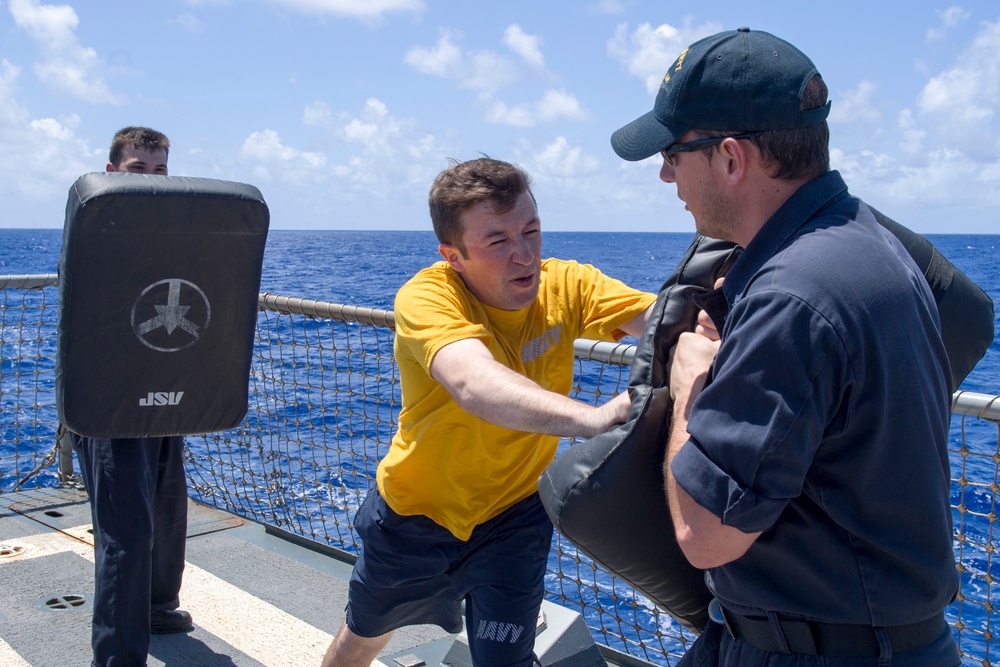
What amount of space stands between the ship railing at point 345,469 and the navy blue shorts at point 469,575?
332 mm

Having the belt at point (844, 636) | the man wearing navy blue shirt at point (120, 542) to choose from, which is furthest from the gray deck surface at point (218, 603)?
the belt at point (844, 636)

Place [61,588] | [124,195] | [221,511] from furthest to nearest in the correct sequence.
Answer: [221,511], [61,588], [124,195]

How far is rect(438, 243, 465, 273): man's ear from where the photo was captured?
9.48 feet

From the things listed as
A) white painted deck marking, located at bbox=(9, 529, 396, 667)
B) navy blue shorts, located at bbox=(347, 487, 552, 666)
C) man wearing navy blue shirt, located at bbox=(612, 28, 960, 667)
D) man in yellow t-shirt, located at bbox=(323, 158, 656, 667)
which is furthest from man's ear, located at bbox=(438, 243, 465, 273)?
white painted deck marking, located at bbox=(9, 529, 396, 667)

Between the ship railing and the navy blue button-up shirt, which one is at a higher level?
the navy blue button-up shirt

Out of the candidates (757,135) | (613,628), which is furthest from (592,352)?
(613,628)

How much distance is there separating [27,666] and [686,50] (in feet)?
10.8

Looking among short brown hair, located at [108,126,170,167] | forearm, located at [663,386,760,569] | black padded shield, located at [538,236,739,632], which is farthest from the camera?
short brown hair, located at [108,126,170,167]

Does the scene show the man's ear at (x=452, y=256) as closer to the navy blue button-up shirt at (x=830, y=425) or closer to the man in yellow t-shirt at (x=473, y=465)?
the man in yellow t-shirt at (x=473, y=465)

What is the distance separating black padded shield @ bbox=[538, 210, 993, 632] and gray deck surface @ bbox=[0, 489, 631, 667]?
157 centimetres

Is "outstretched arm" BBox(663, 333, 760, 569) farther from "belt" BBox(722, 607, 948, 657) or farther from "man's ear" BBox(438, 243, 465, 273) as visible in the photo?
"man's ear" BBox(438, 243, 465, 273)

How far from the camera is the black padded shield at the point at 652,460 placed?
1832mm

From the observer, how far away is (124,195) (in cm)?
314

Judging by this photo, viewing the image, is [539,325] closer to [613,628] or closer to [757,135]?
[757,135]
